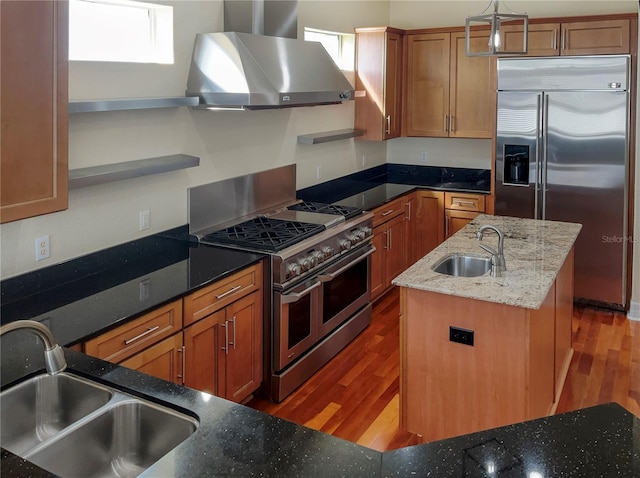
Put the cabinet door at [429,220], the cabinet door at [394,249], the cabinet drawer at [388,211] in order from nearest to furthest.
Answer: the cabinet drawer at [388,211]
the cabinet door at [394,249]
the cabinet door at [429,220]

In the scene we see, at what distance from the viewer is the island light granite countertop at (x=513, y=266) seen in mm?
2873

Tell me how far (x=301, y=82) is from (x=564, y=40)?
99.1 inches

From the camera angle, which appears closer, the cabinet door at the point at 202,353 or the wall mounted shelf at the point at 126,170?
the wall mounted shelf at the point at 126,170

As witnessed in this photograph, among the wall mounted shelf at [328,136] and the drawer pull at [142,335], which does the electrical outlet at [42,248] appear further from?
the wall mounted shelf at [328,136]

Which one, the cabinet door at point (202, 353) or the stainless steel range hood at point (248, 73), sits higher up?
the stainless steel range hood at point (248, 73)

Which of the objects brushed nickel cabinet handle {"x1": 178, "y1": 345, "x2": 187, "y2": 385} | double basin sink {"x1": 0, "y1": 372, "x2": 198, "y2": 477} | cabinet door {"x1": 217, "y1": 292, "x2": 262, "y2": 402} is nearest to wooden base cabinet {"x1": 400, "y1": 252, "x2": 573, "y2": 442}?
cabinet door {"x1": 217, "y1": 292, "x2": 262, "y2": 402}

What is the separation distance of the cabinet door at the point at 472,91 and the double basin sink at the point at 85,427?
15.1 ft

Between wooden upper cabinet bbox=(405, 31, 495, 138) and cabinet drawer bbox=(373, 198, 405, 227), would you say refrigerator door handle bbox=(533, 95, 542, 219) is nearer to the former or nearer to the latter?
wooden upper cabinet bbox=(405, 31, 495, 138)

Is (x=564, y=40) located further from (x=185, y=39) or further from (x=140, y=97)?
(x=140, y=97)

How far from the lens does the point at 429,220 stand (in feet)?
20.0

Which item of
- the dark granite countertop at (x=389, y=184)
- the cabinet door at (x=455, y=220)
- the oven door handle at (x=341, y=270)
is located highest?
the dark granite countertop at (x=389, y=184)

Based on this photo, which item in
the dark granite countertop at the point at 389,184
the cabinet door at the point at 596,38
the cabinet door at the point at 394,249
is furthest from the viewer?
the cabinet door at the point at 394,249

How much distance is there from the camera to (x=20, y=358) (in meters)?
2.11

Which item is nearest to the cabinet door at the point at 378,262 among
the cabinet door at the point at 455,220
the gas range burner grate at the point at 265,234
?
the cabinet door at the point at 455,220
